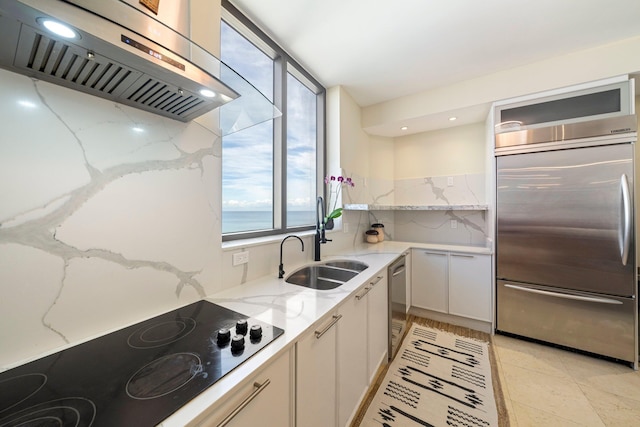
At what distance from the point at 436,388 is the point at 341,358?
0.95 m

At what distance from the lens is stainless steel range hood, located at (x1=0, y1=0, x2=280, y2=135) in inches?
20.8

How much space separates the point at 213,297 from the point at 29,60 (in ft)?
3.50

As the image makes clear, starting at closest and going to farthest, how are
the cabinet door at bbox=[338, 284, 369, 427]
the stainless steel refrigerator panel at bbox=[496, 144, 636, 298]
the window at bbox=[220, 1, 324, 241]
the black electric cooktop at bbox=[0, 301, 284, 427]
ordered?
the black electric cooktop at bbox=[0, 301, 284, 427]
the cabinet door at bbox=[338, 284, 369, 427]
the window at bbox=[220, 1, 324, 241]
the stainless steel refrigerator panel at bbox=[496, 144, 636, 298]

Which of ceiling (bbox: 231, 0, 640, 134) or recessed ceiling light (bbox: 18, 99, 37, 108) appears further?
ceiling (bbox: 231, 0, 640, 134)

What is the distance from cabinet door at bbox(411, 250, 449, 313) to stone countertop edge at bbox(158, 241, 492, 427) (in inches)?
45.0

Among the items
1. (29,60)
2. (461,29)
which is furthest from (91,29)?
(461,29)

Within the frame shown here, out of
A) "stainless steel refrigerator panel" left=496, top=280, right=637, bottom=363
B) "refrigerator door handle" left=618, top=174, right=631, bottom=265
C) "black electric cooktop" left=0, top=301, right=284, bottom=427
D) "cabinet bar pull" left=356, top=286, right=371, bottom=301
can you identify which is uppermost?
"refrigerator door handle" left=618, top=174, right=631, bottom=265

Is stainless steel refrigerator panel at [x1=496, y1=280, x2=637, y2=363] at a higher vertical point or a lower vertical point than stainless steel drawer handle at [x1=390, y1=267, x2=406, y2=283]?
lower

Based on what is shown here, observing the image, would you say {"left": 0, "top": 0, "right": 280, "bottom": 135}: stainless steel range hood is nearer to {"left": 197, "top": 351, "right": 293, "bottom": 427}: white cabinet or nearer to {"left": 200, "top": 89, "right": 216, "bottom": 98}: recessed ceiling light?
{"left": 200, "top": 89, "right": 216, "bottom": 98}: recessed ceiling light

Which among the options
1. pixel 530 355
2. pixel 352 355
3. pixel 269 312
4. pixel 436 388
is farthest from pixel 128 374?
pixel 530 355

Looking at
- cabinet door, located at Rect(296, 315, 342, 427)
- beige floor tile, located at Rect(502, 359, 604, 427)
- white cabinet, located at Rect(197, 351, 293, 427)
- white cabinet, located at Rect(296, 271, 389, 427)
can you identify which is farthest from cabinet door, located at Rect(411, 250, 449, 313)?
white cabinet, located at Rect(197, 351, 293, 427)

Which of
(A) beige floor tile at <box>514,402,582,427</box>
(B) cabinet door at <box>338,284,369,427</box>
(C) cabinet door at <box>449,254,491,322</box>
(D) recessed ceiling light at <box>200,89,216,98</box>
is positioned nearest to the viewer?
(D) recessed ceiling light at <box>200,89,216,98</box>

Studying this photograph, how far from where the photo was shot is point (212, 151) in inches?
48.9

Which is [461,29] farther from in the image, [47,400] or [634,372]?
[634,372]
